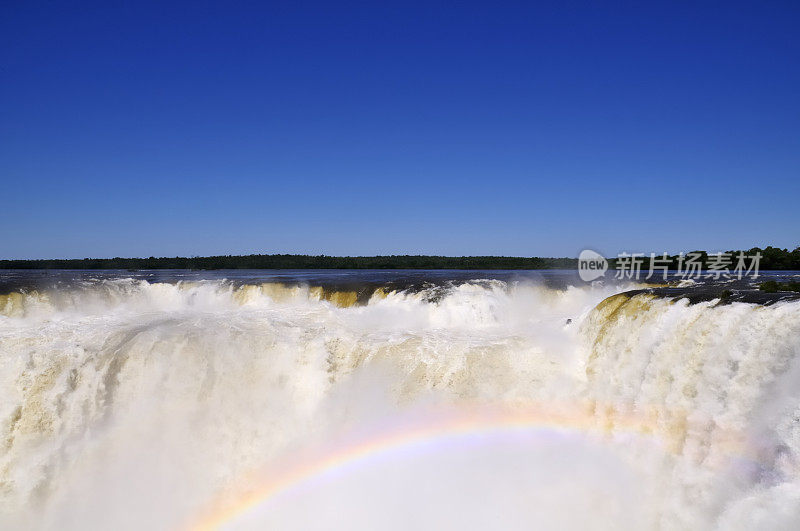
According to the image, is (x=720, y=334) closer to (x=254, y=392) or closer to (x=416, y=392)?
(x=416, y=392)

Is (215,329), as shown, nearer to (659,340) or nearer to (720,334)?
(659,340)

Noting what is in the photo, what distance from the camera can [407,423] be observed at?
35.7ft

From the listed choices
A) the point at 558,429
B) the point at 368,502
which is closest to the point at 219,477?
the point at 368,502

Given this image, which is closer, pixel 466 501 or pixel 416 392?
pixel 466 501

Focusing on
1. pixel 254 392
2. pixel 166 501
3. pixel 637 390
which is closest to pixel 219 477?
pixel 166 501

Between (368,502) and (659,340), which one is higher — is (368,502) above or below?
below

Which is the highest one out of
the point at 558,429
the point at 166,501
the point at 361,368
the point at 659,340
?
the point at 659,340

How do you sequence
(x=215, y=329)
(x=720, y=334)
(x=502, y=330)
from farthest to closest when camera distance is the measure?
(x=502, y=330), (x=215, y=329), (x=720, y=334)

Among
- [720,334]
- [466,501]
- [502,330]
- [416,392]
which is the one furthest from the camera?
[502,330]

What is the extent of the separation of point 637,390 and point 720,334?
1774 millimetres

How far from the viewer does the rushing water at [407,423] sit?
7.53 m

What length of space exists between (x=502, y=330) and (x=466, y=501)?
26.0 ft

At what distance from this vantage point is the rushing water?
7531 millimetres

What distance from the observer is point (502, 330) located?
16516mm
